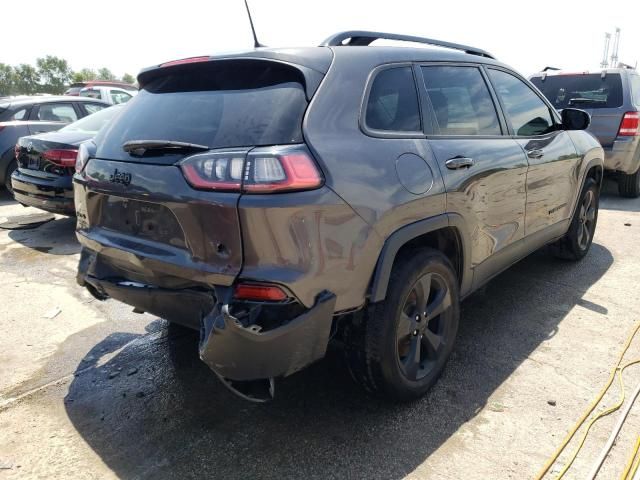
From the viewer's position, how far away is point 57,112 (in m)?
8.30

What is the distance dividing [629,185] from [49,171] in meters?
7.92

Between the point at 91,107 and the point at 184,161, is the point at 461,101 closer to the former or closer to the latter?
the point at 184,161

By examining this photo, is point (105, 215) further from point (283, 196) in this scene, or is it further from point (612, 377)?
point (612, 377)

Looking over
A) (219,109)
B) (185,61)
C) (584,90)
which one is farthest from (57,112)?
(584,90)

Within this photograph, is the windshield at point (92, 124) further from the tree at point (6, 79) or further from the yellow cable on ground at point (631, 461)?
the tree at point (6, 79)

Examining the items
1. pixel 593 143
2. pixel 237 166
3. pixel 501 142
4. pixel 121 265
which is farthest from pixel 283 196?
pixel 593 143

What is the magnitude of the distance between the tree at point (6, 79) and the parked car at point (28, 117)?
6715 centimetres

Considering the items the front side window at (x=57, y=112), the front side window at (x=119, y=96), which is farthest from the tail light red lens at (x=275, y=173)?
the front side window at (x=119, y=96)

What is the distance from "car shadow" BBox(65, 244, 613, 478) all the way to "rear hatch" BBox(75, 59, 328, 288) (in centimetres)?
76

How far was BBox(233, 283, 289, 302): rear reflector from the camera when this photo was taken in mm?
2045

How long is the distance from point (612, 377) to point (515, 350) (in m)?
0.55

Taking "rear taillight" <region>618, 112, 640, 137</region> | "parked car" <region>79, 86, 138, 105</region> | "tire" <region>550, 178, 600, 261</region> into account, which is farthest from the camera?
"parked car" <region>79, 86, 138, 105</region>

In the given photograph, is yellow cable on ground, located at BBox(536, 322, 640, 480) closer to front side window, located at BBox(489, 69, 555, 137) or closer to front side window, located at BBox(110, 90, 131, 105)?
front side window, located at BBox(489, 69, 555, 137)

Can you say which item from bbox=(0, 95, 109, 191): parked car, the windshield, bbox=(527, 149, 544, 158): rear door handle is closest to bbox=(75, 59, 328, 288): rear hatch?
bbox=(527, 149, 544, 158): rear door handle
